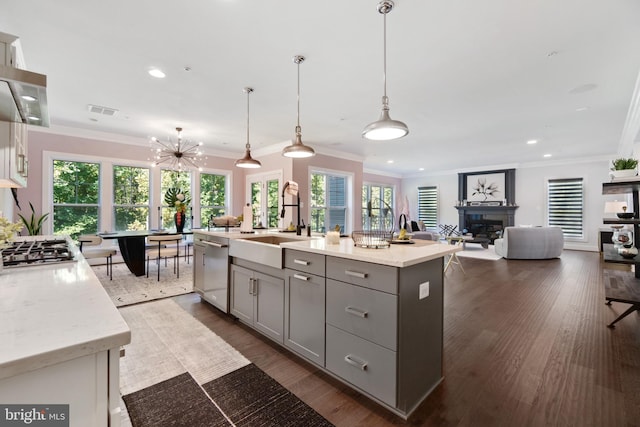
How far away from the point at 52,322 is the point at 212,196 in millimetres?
Result: 7019

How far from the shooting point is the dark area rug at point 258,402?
1.66 m

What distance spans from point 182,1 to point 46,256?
2.00 metres

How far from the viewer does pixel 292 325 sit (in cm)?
229

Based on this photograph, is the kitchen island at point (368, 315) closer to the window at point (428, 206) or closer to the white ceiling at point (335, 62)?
the white ceiling at point (335, 62)

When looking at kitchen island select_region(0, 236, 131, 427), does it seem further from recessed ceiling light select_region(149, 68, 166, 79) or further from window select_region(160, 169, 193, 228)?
window select_region(160, 169, 193, 228)

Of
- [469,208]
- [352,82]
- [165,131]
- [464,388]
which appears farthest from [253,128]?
[469,208]

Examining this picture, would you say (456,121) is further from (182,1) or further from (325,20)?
(182,1)

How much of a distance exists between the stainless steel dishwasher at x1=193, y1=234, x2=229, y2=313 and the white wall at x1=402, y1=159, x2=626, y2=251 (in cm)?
972

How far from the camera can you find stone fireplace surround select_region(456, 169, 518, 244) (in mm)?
9305

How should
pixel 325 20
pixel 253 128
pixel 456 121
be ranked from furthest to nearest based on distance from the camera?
pixel 253 128 < pixel 456 121 < pixel 325 20

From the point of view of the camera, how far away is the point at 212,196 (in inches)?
295

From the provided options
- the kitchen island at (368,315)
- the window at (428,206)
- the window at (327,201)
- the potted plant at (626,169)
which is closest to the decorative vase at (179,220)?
the window at (327,201)

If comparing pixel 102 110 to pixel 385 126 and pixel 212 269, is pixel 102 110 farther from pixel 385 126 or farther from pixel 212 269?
pixel 385 126

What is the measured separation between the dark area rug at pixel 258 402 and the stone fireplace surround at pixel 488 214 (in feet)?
29.8
